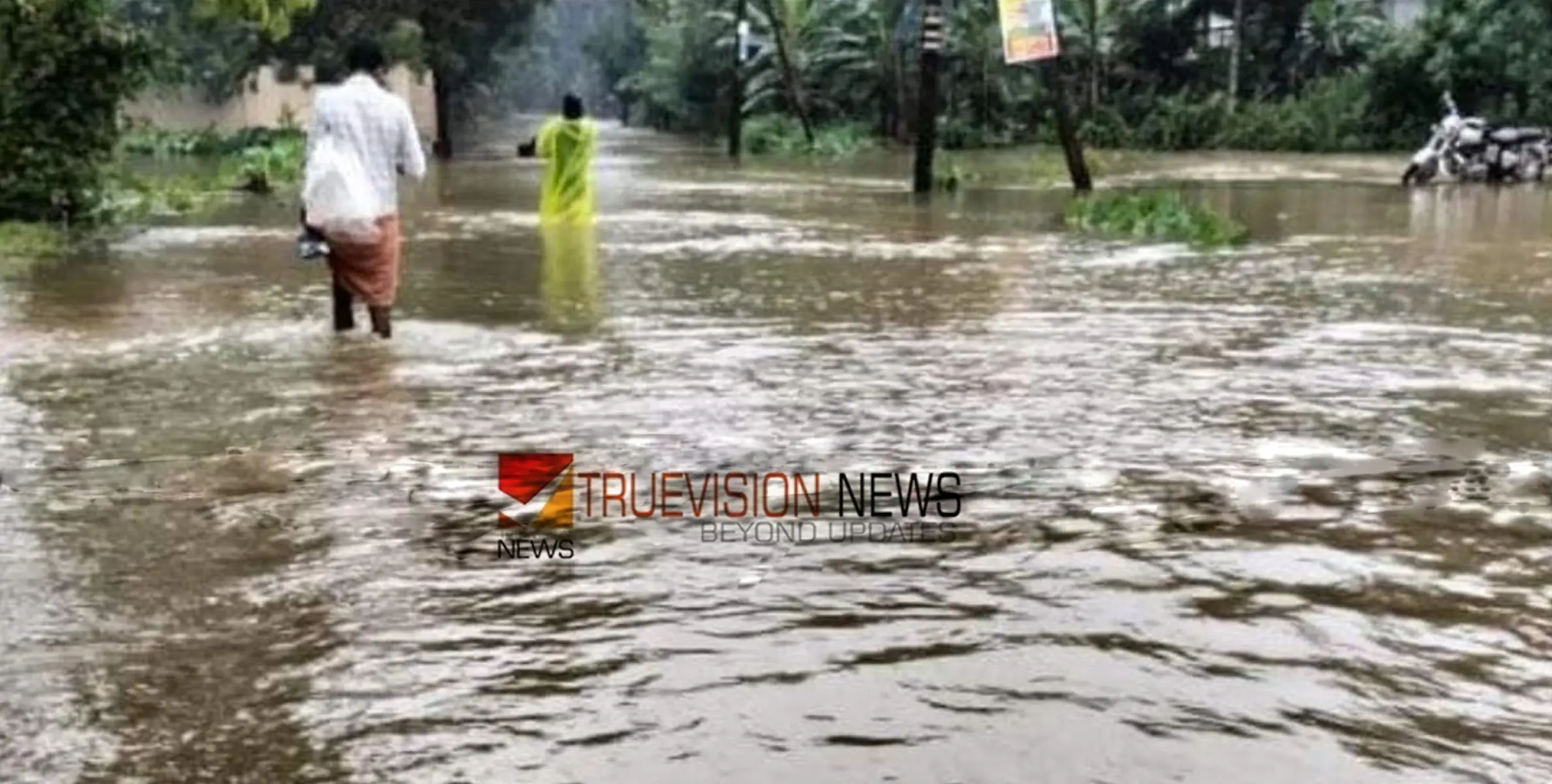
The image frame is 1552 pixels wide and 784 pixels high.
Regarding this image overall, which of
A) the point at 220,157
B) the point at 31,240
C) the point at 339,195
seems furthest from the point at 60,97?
the point at 220,157

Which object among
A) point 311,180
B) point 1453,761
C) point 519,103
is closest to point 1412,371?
point 1453,761

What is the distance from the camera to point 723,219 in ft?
59.8

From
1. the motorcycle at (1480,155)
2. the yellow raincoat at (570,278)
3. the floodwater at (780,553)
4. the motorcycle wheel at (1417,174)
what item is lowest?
the floodwater at (780,553)

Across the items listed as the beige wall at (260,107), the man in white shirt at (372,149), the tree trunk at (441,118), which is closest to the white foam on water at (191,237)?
the man in white shirt at (372,149)

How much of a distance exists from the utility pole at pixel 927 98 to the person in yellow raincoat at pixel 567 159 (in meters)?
6.58

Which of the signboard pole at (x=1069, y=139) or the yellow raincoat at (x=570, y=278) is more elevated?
the signboard pole at (x=1069, y=139)

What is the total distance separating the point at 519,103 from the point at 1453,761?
126879 millimetres

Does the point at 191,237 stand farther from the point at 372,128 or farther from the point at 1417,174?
the point at 1417,174

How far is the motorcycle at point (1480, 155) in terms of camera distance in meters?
23.9

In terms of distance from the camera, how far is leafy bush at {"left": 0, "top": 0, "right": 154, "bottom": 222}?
1526cm

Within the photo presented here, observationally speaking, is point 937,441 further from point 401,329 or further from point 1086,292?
point 1086,292

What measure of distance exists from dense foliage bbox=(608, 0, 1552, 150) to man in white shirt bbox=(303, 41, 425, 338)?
2793cm

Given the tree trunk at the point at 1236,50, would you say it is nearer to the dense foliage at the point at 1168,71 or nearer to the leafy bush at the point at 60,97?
the dense foliage at the point at 1168,71

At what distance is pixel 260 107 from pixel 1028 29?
36.1 meters
